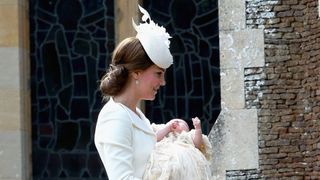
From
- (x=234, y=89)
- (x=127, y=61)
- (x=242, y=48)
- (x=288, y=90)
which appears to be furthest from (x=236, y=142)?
(x=127, y=61)

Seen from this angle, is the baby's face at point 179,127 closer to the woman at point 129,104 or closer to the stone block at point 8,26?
the woman at point 129,104

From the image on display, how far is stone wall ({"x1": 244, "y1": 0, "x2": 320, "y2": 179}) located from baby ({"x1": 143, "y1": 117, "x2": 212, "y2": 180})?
348cm

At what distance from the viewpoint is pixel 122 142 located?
439 cm

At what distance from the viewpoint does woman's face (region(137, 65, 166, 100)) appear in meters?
4.46

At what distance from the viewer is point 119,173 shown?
4.35m

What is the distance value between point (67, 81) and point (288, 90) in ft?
7.77

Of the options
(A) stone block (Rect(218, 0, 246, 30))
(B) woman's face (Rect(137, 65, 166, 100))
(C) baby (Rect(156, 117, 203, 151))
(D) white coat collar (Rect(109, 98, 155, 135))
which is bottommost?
(C) baby (Rect(156, 117, 203, 151))

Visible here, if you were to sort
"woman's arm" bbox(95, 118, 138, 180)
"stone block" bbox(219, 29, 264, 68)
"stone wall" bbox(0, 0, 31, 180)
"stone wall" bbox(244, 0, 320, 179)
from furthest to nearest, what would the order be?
"stone wall" bbox(0, 0, 31, 180) → "stone block" bbox(219, 29, 264, 68) → "stone wall" bbox(244, 0, 320, 179) → "woman's arm" bbox(95, 118, 138, 180)

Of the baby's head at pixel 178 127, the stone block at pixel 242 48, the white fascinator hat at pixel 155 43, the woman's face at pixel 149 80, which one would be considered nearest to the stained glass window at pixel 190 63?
the stone block at pixel 242 48

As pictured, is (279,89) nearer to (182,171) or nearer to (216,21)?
(216,21)

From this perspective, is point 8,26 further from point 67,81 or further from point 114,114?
point 114,114

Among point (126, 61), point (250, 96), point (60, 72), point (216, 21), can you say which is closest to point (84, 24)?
point (60, 72)

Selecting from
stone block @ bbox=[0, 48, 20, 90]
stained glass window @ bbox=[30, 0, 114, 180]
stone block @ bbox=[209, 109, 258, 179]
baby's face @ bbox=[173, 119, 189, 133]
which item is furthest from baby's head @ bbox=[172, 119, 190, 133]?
stained glass window @ bbox=[30, 0, 114, 180]

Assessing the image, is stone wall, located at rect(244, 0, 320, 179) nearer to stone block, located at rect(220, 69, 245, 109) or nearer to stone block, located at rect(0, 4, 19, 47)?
stone block, located at rect(220, 69, 245, 109)
